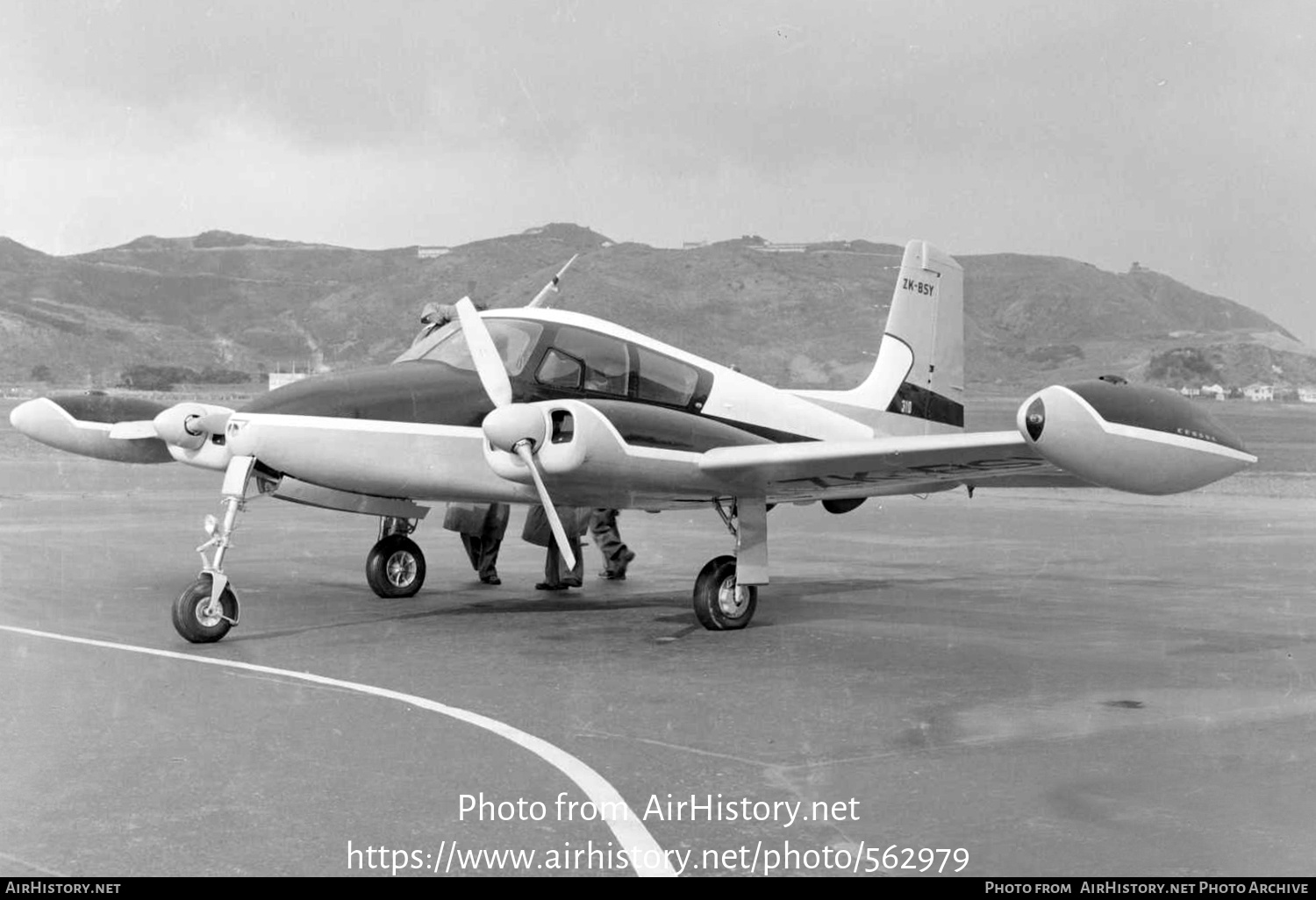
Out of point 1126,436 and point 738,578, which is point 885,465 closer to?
point 738,578

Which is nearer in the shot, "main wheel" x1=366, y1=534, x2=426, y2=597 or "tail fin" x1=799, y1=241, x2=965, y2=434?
"main wheel" x1=366, y1=534, x2=426, y2=597

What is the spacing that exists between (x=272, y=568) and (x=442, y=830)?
10792mm

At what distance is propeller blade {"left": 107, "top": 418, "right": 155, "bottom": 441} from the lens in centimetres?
1319

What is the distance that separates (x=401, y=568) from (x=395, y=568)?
8cm

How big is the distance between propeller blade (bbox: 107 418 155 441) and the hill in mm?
87947

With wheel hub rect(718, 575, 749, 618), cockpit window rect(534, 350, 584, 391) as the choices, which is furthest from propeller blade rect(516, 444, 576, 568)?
wheel hub rect(718, 575, 749, 618)

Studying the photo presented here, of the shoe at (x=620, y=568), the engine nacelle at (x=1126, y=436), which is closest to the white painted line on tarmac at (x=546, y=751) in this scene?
the engine nacelle at (x=1126, y=436)

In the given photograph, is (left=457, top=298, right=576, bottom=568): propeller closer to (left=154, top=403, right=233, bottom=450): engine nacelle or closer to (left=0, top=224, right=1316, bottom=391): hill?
(left=154, top=403, right=233, bottom=450): engine nacelle

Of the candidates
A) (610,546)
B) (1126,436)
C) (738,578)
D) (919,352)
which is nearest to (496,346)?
(738,578)

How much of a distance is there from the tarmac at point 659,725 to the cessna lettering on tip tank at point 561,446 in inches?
36.3

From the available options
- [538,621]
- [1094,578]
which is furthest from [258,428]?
[1094,578]

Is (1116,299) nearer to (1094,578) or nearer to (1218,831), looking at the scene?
(1094,578)

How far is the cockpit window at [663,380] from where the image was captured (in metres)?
11.8

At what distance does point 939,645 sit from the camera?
10.4 m
